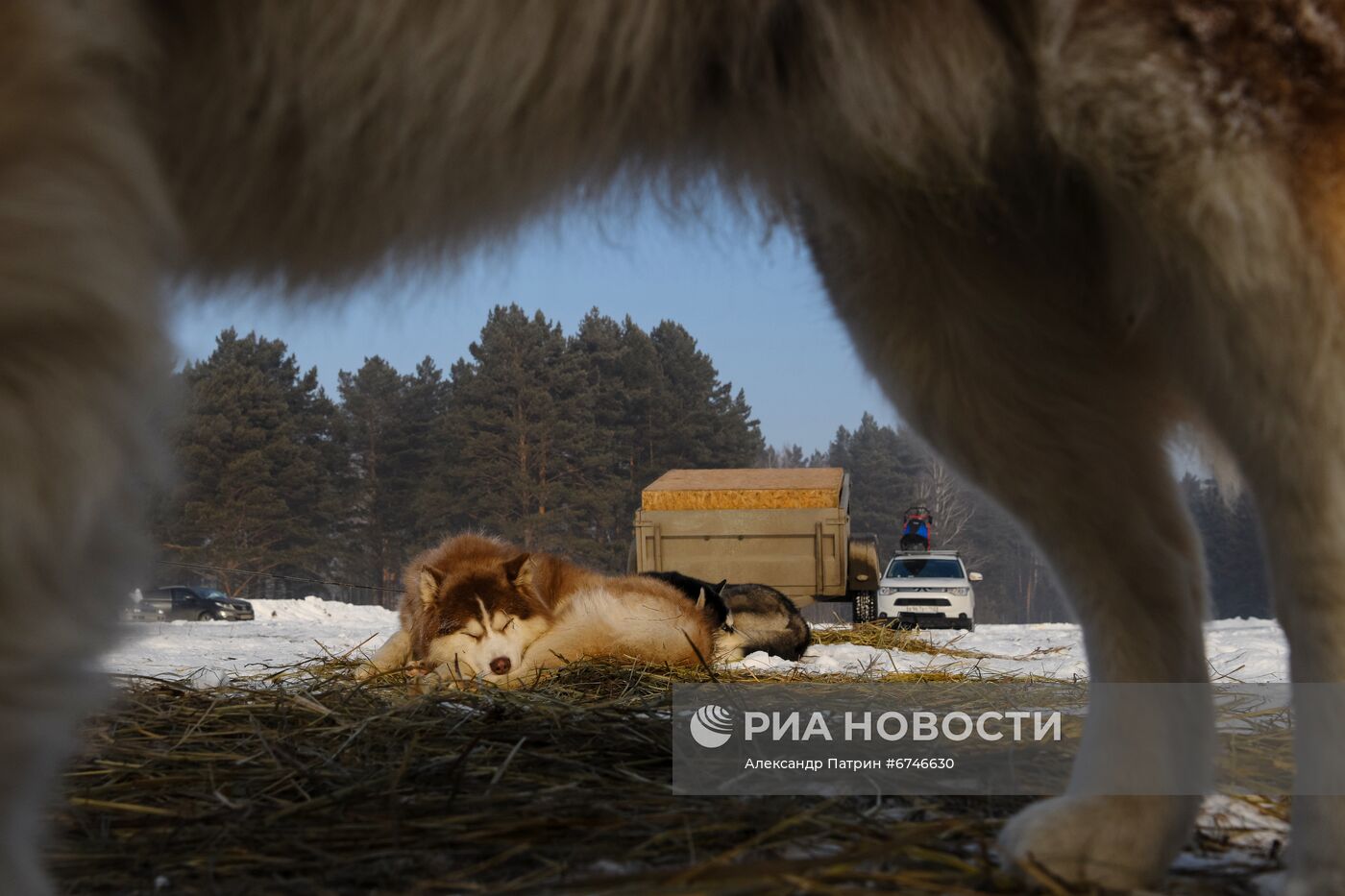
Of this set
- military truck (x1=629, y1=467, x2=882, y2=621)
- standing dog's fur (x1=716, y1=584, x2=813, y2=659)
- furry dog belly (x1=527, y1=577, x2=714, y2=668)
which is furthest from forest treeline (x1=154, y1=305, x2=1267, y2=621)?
furry dog belly (x1=527, y1=577, x2=714, y2=668)

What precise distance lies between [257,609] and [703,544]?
221 inches

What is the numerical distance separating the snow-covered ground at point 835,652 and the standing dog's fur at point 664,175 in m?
0.59

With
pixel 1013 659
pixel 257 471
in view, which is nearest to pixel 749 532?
pixel 1013 659

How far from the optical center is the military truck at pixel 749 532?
10297 millimetres

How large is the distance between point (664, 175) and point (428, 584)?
3.45m

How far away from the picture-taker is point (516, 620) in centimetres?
446

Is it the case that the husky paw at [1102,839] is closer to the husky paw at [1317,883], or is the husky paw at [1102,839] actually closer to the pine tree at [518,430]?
the husky paw at [1317,883]

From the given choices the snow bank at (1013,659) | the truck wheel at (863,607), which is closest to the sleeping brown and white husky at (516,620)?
the snow bank at (1013,659)

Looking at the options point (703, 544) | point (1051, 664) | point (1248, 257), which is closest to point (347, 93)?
point (1248, 257)

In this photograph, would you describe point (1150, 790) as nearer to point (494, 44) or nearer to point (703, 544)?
point (494, 44)

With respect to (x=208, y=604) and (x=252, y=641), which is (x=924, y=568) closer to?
(x=208, y=604)

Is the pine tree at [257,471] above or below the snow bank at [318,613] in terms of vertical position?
above

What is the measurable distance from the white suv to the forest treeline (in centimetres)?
775

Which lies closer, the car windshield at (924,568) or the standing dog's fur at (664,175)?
the standing dog's fur at (664,175)
